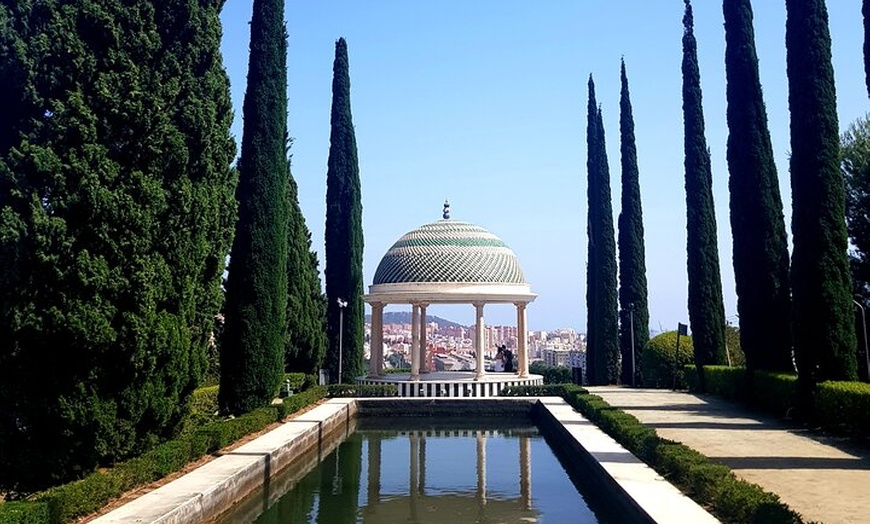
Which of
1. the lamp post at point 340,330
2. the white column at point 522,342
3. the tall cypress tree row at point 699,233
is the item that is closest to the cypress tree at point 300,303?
the lamp post at point 340,330

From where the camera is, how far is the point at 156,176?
10.6 m

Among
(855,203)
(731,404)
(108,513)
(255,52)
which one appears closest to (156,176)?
(108,513)

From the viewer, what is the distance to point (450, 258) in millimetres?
27938

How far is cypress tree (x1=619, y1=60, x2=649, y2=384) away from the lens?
98.5 feet

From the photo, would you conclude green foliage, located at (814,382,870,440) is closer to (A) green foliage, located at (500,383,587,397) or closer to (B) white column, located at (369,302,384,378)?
(A) green foliage, located at (500,383,587,397)

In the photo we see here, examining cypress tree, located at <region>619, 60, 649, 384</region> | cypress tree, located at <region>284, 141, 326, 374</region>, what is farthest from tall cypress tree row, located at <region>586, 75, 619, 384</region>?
cypress tree, located at <region>284, 141, 326, 374</region>

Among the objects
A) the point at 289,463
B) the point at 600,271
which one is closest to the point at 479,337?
the point at 600,271

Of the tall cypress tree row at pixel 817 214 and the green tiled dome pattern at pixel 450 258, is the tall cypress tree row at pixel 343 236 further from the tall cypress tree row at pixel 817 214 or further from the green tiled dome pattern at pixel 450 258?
the tall cypress tree row at pixel 817 214

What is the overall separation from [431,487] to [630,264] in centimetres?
2040

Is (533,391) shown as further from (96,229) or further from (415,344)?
(96,229)

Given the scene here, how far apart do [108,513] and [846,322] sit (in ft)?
45.4

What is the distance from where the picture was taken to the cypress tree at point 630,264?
30.0 m

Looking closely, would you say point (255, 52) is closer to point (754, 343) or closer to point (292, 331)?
point (292, 331)

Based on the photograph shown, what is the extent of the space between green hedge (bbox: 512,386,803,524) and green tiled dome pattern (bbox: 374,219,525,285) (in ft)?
44.3
